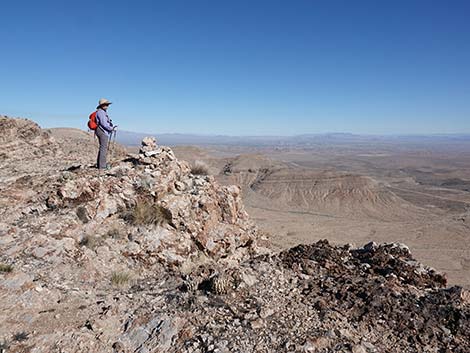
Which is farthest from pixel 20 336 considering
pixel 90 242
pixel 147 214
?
pixel 147 214

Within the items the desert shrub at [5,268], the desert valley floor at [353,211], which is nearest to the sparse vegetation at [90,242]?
the desert shrub at [5,268]

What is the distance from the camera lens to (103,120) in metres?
8.62

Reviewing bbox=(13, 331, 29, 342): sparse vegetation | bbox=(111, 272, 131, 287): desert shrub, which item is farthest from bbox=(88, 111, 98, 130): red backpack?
bbox=(13, 331, 29, 342): sparse vegetation

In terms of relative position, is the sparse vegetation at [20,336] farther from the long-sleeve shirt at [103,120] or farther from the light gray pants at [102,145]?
the long-sleeve shirt at [103,120]

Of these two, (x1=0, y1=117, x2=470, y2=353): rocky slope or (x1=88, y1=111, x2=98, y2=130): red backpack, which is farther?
(x1=88, y1=111, x2=98, y2=130): red backpack

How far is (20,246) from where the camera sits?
6.13 meters

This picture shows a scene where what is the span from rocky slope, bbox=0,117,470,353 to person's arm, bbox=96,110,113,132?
1100mm

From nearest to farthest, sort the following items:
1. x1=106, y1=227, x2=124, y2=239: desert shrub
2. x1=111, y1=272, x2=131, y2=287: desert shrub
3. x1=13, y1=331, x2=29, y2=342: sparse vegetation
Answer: x1=13, y1=331, x2=29, y2=342: sparse vegetation < x1=111, y1=272, x2=131, y2=287: desert shrub < x1=106, y1=227, x2=124, y2=239: desert shrub

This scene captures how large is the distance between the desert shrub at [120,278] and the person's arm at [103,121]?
13.2 ft

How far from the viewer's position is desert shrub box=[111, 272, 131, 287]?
19.1ft

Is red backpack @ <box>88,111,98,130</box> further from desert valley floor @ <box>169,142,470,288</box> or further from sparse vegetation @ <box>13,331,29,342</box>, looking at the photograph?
desert valley floor @ <box>169,142,470,288</box>

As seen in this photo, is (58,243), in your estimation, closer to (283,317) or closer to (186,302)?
(186,302)

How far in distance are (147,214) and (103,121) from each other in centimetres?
270

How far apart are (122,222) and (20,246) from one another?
2.05 metres
